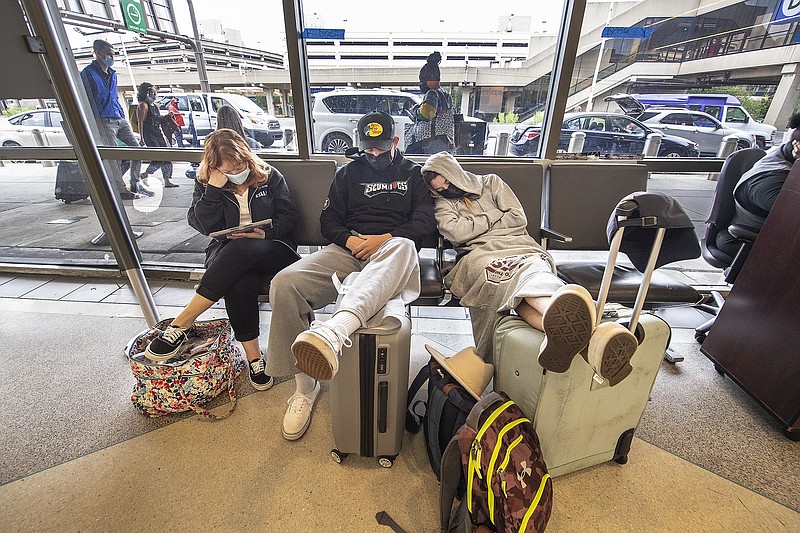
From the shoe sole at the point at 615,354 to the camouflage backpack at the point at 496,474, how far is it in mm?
278

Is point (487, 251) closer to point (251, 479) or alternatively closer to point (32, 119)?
point (251, 479)

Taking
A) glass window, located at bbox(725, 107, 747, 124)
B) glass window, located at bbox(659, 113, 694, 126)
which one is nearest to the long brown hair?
glass window, located at bbox(659, 113, 694, 126)

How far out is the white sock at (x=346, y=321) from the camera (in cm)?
107

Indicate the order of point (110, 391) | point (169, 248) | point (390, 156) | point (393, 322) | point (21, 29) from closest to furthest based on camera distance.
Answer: point (393, 322)
point (21, 29)
point (110, 391)
point (390, 156)
point (169, 248)

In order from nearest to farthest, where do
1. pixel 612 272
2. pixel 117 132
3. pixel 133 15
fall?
pixel 612 272
pixel 133 15
pixel 117 132

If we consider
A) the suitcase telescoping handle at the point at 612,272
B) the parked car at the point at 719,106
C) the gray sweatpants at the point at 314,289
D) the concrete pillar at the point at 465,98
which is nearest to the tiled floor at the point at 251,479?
the gray sweatpants at the point at 314,289

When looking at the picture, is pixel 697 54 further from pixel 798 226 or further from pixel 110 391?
pixel 110 391

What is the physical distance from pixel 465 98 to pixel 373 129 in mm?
986

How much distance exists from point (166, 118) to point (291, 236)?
4.88ft

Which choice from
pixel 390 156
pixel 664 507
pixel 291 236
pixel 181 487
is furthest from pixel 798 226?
pixel 181 487

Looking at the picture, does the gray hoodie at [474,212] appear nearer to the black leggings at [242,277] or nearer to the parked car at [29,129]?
the black leggings at [242,277]

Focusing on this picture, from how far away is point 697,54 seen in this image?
7.32 feet

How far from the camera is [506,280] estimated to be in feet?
4.74

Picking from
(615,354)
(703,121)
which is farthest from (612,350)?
(703,121)
